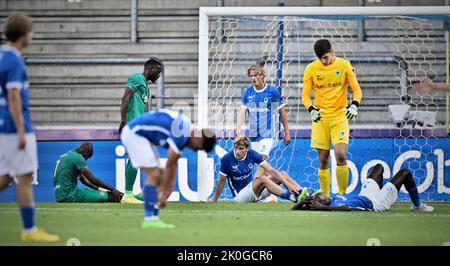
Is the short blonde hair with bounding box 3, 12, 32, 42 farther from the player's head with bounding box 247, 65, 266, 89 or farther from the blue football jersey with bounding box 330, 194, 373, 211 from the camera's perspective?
the player's head with bounding box 247, 65, 266, 89

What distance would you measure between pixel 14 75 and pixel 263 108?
6.77 m

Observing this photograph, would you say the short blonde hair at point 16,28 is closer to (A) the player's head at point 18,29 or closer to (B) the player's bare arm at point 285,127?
(A) the player's head at point 18,29

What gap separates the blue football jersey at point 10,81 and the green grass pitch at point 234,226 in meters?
0.97

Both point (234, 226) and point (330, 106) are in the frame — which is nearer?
point (234, 226)

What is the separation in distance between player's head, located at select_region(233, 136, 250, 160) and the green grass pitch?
133 cm

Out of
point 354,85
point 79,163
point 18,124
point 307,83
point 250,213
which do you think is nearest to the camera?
point 18,124

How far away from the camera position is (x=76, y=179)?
1371 cm

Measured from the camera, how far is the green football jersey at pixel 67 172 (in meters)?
13.6

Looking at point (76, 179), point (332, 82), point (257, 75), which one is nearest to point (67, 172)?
point (76, 179)

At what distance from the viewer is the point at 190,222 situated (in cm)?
945

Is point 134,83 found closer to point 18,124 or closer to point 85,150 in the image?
point 85,150

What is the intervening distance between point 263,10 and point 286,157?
2.45 metres

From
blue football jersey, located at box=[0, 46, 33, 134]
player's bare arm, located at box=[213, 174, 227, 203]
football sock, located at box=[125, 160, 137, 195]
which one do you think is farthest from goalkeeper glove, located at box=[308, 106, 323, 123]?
blue football jersey, located at box=[0, 46, 33, 134]
